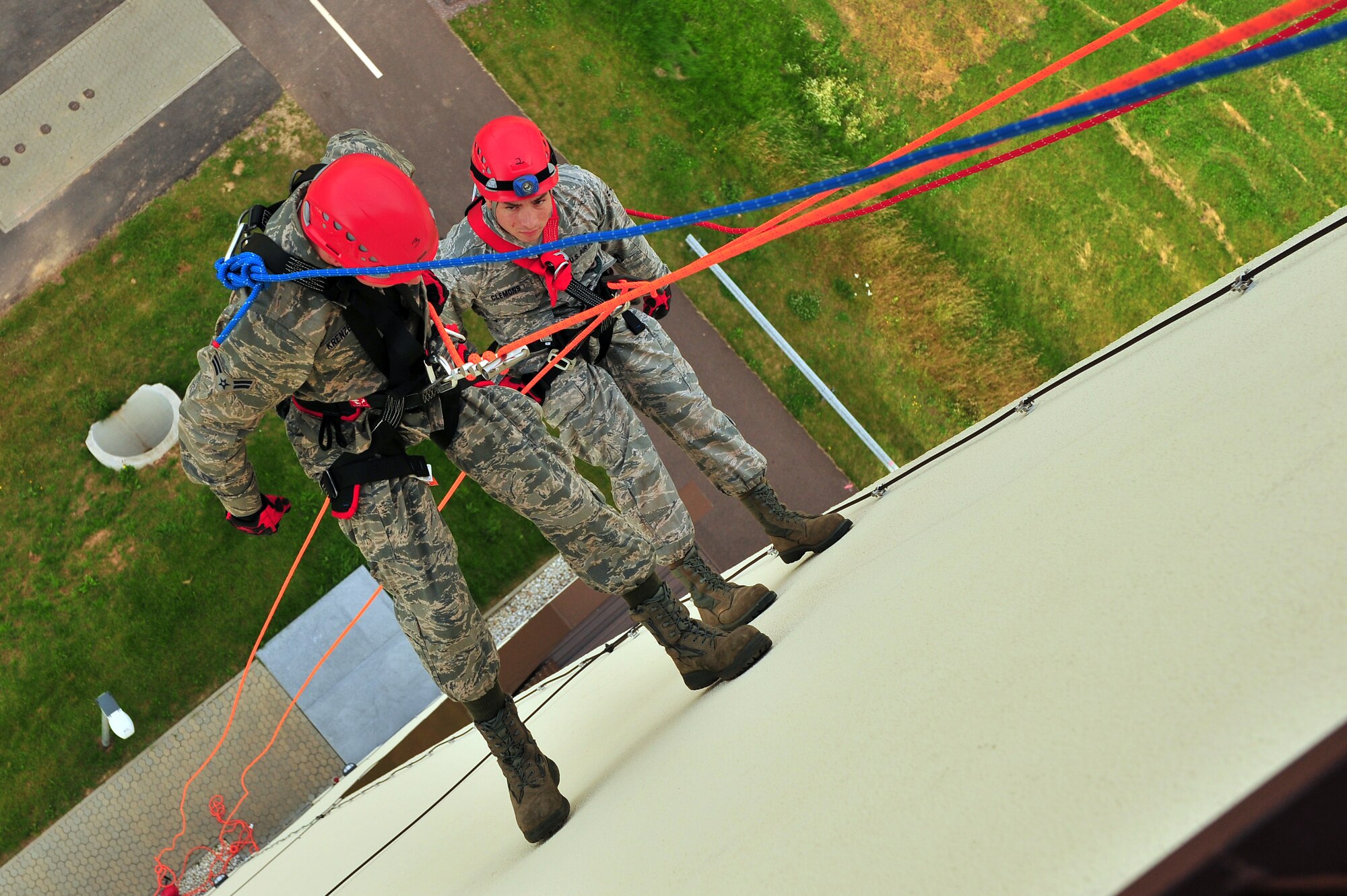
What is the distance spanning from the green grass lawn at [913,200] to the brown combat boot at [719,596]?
3.74 metres

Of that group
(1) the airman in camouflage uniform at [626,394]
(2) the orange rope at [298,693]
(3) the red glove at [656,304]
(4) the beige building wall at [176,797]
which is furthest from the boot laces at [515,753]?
(4) the beige building wall at [176,797]

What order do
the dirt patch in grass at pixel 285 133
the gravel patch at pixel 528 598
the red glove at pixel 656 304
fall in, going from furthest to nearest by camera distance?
the dirt patch in grass at pixel 285 133
the gravel patch at pixel 528 598
the red glove at pixel 656 304

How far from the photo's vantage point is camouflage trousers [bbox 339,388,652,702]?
366 centimetres

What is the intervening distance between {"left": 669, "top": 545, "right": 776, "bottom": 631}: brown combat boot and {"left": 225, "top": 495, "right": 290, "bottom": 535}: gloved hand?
182 centimetres

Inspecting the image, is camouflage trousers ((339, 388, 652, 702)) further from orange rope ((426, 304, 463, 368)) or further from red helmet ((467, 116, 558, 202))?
red helmet ((467, 116, 558, 202))

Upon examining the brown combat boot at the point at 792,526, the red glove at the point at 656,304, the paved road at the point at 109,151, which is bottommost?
the brown combat boot at the point at 792,526

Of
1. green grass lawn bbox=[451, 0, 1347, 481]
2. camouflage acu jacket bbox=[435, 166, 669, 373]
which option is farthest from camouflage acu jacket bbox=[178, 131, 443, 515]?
green grass lawn bbox=[451, 0, 1347, 481]

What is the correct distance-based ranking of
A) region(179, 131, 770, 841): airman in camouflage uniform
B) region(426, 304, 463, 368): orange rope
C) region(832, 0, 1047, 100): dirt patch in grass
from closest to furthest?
1. region(179, 131, 770, 841): airman in camouflage uniform
2. region(426, 304, 463, 368): orange rope
3. region(832, 0, 1047, 100): dirt patch in grass

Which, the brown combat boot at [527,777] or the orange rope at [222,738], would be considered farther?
the orange rope at [222,738]

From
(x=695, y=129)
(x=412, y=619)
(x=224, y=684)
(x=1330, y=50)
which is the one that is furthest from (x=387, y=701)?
(x=1330, y=50)

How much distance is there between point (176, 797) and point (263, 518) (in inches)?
148

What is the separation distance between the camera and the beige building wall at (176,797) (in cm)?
623

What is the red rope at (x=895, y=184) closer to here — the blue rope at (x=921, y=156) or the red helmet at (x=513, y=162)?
the blue rope at (x=921, y=156)

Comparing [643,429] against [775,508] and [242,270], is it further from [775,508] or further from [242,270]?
[242,270]
